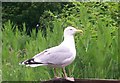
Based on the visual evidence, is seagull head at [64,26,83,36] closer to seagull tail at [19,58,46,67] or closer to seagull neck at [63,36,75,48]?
seagull neck at [63,36,75,48]

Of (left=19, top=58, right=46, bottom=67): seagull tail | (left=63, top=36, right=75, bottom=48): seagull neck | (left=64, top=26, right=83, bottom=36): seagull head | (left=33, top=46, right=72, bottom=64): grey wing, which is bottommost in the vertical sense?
(left=19, top=58, right=46, bottom=67): seagull tail

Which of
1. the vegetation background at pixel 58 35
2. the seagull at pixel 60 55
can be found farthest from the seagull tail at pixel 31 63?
the vegetation background at pixel 58 35

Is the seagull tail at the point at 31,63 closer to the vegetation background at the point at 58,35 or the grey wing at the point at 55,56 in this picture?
the grey wing at the point at 55,56

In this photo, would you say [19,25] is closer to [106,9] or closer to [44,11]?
[44,11]

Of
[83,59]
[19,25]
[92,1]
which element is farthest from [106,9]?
[19,25]

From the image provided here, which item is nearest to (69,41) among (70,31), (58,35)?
(70,31)

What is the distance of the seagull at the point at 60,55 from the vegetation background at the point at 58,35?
0.40 feet

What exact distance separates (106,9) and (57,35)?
33 cm

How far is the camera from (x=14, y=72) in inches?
85.1

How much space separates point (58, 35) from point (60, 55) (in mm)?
227

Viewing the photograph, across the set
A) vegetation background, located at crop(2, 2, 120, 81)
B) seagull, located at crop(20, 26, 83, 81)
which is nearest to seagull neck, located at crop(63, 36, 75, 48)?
seagull, located at crop(20, 26, 83, 81)

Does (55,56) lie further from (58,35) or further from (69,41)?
(58,35)

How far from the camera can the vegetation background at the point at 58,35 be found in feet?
7.05

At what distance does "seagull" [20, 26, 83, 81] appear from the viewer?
1921 millimetres
